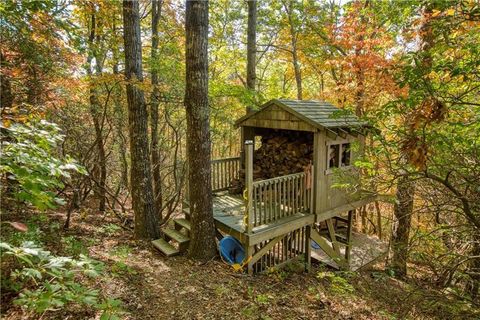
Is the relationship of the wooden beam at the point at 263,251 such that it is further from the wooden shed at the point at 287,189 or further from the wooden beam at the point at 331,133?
the wooden beam at the point at 331,133

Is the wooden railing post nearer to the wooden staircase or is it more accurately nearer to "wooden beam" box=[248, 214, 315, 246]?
"wooden beam" box=[248, 214, 315, 246]

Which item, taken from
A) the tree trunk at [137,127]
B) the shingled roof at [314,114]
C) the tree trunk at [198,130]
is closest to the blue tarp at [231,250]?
the tree trunk at [198,130]

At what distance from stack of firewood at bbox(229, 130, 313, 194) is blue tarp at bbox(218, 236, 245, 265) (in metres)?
1.91

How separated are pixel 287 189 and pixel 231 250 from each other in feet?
5.85

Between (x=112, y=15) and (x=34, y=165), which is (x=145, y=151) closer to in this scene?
(x=34, y=165)

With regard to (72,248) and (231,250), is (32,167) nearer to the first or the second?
(72,248)

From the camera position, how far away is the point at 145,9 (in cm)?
1141

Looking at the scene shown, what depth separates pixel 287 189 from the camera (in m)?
6.37

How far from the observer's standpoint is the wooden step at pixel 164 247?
5488 millimetres

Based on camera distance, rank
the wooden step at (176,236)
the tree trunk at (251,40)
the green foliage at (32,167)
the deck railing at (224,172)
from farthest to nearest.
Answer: the tree trunk at (251,40)
the deck railing at (224,172)
the wooden step at (176,236)
the green foliage at (32,167)

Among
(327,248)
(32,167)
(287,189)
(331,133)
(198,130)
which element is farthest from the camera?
(327,248)

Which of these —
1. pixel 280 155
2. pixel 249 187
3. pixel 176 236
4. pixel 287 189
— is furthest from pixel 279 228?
pixel 280 155

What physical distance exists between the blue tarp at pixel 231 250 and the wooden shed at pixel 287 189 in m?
0.23

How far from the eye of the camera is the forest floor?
12.1 ft
